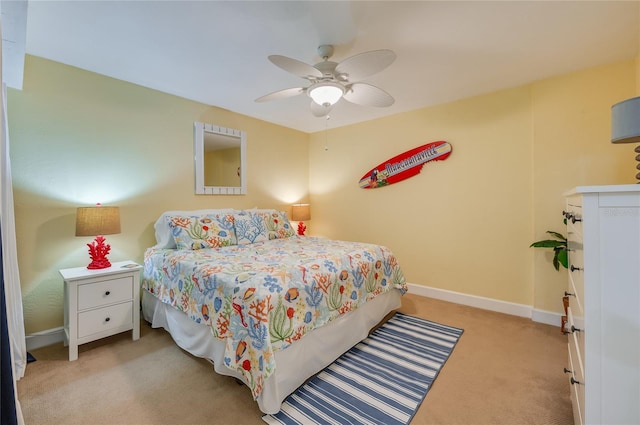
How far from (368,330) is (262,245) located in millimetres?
1350

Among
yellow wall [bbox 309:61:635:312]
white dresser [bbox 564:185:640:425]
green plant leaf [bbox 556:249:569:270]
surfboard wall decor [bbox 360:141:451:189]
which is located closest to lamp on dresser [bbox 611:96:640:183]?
white dresser [bbox 564:185:640:425]

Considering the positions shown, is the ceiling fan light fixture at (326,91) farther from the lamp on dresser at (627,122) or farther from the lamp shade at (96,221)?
the lamp shade at (96,221)

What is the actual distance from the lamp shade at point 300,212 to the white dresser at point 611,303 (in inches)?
138

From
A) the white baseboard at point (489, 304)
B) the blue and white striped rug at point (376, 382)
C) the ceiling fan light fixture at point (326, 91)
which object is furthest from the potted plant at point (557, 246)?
the ceiling fan light fixture at point (326, 91)

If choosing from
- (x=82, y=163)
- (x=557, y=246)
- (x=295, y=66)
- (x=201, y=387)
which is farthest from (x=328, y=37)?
(x=557, y=246)

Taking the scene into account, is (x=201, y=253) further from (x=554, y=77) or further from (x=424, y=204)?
(x=554, y=77)

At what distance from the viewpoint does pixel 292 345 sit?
5.55 feet

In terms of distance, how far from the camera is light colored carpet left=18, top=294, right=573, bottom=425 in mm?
1545

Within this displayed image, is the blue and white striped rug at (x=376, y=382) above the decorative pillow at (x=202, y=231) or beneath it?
beneath

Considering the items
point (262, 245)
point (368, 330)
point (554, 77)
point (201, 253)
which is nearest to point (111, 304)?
point (201, 253)

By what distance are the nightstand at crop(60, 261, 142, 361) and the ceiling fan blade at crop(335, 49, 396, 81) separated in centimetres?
240

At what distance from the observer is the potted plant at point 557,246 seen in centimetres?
246

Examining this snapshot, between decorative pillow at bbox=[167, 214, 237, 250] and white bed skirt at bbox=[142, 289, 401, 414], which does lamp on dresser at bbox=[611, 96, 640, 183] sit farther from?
decorative pillow at bbox=[167, 214, 237, 250]

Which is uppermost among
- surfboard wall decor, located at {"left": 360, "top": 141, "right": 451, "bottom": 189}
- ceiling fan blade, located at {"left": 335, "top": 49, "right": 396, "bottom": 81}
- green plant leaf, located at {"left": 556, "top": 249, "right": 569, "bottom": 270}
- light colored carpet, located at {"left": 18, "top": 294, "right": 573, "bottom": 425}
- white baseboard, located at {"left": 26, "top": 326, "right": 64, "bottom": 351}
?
ceiling fan blade, located at {"left": 335, "top": 49, "right": 396, "bottom": 81}
